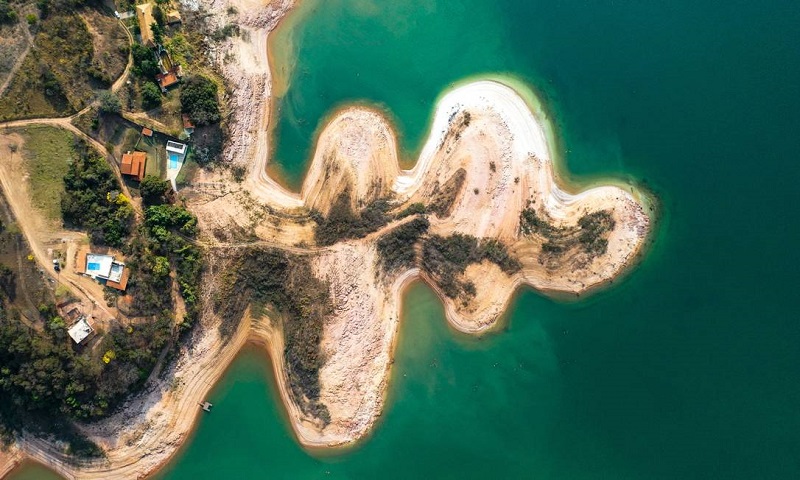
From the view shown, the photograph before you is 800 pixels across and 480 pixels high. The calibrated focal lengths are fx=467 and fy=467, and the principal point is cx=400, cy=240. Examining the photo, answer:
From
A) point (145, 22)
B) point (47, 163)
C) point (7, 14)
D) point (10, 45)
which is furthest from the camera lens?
point (145, 22)

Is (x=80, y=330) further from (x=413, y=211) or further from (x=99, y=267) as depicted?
(x=413, y=211)

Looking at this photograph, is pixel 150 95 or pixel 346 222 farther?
pixel 346 222

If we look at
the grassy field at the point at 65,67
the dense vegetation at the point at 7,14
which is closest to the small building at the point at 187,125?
the grassy field at the point at 65,67

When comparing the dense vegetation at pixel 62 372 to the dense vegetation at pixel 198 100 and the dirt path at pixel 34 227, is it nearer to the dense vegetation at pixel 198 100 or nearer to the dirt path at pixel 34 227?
the dirt path at pixel 34 227

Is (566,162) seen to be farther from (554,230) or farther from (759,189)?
(759,189)

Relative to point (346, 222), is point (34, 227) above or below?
below

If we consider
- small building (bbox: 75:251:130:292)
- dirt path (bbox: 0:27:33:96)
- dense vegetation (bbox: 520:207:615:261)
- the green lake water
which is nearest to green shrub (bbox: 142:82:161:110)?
dirt path (bbox: 0:27:33:96)

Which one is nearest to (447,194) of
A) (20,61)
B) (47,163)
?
(47,163)
